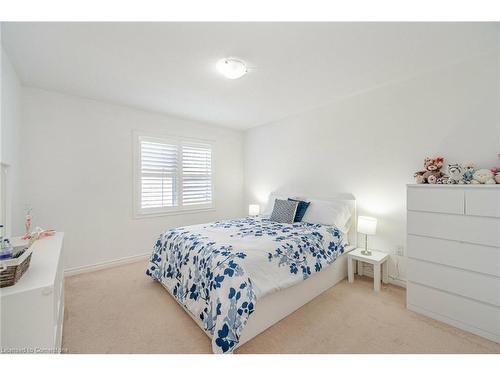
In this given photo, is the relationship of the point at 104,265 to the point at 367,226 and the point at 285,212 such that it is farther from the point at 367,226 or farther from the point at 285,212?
the point at 367,226

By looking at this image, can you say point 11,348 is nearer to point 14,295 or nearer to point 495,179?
point 14,295

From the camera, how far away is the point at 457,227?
5.85 feet

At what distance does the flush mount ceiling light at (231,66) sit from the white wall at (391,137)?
5.57 ft

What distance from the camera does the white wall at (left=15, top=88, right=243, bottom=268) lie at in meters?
2.61

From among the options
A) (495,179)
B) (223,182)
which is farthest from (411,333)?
(223,182)

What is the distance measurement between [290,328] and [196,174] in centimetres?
296

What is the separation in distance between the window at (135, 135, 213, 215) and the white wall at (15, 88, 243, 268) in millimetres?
161

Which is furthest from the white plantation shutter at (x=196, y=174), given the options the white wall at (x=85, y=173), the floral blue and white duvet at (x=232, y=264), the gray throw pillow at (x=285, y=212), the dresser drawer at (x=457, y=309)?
the dresser drawer at (x=457, y=309)

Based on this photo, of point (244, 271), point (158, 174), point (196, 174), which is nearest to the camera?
point (244, 271)

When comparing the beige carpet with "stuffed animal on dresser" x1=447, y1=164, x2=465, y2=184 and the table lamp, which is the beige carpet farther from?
"stuffed animal on dresser" x1=447, y1=164, x2=465, y2=184

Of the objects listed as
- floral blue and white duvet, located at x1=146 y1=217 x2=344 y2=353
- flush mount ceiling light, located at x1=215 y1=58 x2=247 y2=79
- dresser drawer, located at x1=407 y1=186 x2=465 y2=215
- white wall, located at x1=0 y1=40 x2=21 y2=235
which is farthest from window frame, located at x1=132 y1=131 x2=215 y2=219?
dresser drawer, located at x1=407 y1=186 x2=465 y2=215

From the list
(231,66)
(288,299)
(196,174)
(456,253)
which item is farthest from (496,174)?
(196,174)

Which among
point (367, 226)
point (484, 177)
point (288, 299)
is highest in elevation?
point (484, 177)

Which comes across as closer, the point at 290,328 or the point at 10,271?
the point at 10,271
